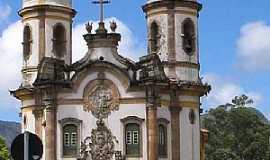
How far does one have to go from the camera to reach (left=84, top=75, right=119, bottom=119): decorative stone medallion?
3212 centimetres

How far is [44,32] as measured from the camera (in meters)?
34.9

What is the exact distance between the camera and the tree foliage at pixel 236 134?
5809 centimetres

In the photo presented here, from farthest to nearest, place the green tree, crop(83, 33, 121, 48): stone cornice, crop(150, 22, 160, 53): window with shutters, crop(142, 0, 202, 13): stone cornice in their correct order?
1. the green tree
2. crop(150, 22, 160, 53): window with shutters
3. crop(142, 0, 202, 13): stone cornice
4. crop(83, 33, 121, 48): stone cornice

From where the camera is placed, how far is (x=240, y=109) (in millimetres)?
63094

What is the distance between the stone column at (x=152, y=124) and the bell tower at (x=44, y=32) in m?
5.86

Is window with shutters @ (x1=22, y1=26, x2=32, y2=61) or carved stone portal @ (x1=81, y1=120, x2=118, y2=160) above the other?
window with shutters @ (x1=22, y1=26, x2=32, y2=61)

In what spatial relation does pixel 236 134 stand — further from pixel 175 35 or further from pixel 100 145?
pixel 100 145

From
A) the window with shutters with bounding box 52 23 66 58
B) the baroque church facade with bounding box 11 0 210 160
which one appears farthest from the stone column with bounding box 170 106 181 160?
the window with shutters with bounding box 52 23 66 58

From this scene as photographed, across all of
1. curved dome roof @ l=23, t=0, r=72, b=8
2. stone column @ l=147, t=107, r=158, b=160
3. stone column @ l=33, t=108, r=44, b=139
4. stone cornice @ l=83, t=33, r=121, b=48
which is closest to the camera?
stone column @ l=147, t=107, r=158, b=160

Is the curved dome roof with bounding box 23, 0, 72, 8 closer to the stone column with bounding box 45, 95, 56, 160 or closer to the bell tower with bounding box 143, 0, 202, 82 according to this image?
the bell tower with bounding box 143, 0, 202, 82

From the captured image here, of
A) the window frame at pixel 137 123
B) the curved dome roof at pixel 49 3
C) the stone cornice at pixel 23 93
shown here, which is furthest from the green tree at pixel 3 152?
the window frame at pixel 137 123

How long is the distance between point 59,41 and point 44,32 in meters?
1.09

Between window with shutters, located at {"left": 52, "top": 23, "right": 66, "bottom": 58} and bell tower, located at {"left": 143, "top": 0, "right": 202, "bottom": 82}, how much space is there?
4226mm

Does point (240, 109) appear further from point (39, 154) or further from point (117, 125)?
point (39, 154)
